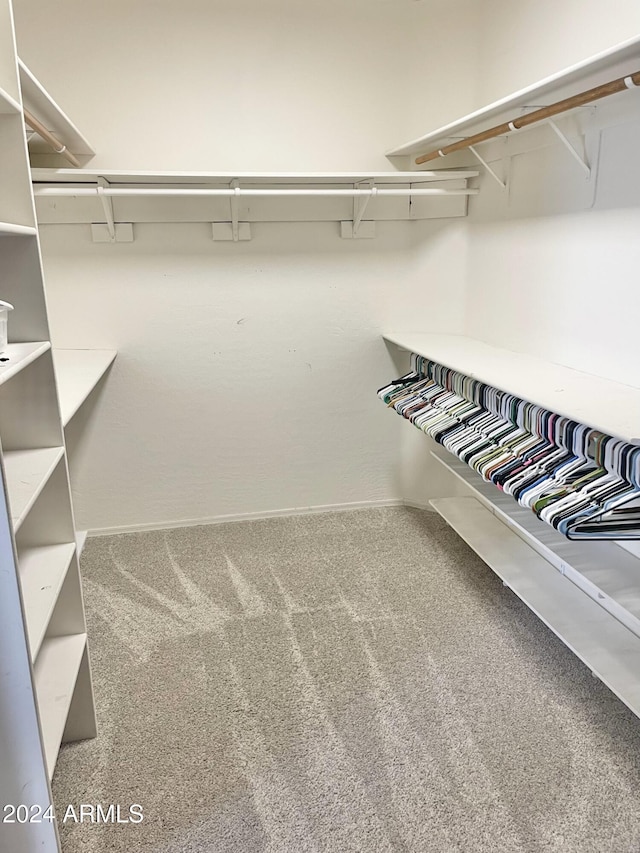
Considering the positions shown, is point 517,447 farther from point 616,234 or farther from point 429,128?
point 429,128

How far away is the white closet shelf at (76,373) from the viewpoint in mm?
2014

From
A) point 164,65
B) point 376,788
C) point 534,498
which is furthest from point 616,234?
point 164,65

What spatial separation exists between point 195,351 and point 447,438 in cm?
135

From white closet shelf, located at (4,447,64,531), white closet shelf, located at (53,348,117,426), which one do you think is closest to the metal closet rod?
white closet shelf, located at (53,348,117,426)

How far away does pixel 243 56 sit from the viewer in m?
2.71

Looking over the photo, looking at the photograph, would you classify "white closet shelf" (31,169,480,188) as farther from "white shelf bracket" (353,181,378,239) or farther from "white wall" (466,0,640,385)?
"white wall" (466,0,640,385)

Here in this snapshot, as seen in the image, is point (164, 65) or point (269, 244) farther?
point (269, 244)

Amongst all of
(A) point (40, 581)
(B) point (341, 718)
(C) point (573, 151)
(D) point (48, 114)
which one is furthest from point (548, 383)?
(D) point (48, 114)

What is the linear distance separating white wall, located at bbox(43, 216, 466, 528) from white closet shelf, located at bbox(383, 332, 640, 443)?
405 millimetres

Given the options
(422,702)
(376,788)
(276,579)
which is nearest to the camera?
(376,788)

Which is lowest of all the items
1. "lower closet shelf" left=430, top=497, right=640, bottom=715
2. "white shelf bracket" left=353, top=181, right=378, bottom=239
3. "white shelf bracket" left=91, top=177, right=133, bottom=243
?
"lower closet shelf" left=430, top=497, right=640, bottom=715

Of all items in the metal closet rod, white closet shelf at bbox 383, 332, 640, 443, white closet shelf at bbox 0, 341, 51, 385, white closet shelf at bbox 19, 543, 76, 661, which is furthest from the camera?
the metal closet rod

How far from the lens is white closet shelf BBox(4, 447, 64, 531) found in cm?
125

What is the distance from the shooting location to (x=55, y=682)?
1.58 metres
